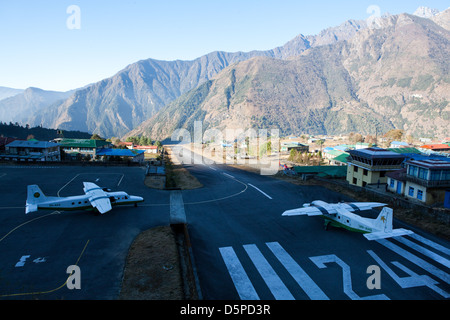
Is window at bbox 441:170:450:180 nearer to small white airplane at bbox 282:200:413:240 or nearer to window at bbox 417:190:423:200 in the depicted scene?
window at bbox 417:190:423:200

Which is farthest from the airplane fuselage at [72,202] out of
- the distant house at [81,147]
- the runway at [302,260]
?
the distant house at [81,147]

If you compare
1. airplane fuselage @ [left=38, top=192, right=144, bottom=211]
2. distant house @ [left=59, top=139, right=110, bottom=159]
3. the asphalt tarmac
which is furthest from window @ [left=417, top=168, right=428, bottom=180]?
distant house @ [left=59, top=139, right=110, bottom=159]

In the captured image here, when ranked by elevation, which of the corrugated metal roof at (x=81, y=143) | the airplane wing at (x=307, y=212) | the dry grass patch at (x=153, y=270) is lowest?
→ the dry grass patch at (x=153, y=270)

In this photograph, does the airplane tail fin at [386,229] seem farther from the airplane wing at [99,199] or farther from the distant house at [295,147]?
the distant house at [295,147]

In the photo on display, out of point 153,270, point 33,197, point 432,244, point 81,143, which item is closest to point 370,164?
point 432,244

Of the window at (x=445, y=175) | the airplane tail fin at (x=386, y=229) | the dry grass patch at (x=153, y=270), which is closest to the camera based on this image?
the dry grass patch at (x=153, y=270)

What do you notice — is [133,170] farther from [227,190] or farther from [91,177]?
[227,190]

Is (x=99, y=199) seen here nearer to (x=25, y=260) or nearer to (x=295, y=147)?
(x=25, y=260)
